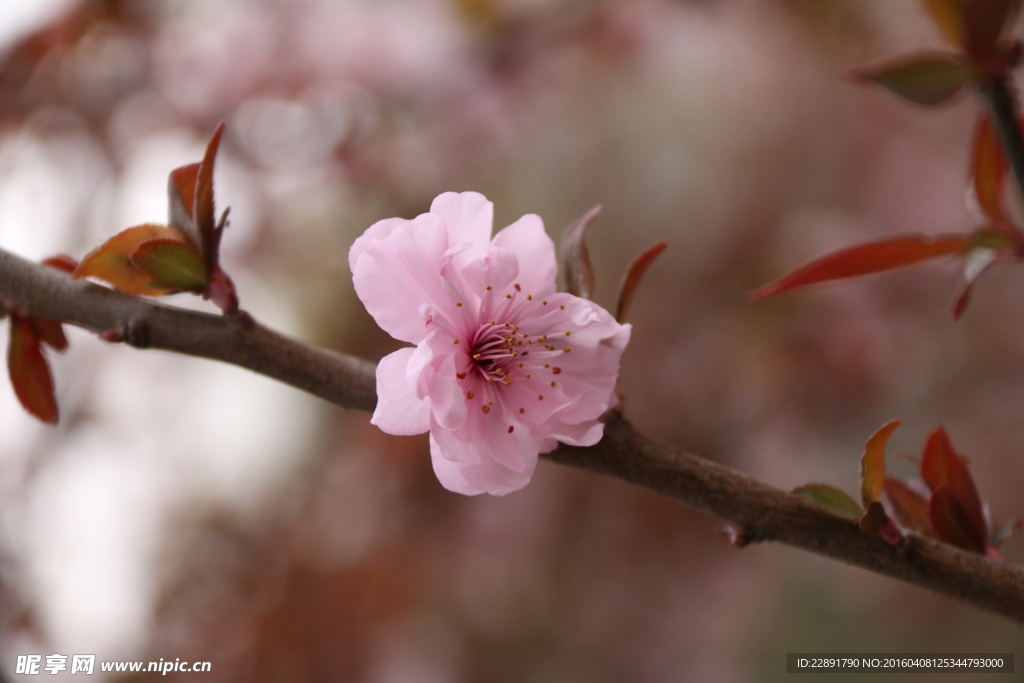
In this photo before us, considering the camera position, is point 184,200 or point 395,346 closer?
point 184,200

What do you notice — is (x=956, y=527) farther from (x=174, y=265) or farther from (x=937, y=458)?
(x=174, y=265)

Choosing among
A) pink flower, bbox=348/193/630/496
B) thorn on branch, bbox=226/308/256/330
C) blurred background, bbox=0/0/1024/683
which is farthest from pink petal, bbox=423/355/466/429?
blurred background, bbox=0/0/1024/683

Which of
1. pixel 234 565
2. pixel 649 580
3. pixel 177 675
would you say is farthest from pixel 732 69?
pixel 177 675

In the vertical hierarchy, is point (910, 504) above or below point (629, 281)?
below

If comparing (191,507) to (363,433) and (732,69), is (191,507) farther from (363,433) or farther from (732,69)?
(732,69)

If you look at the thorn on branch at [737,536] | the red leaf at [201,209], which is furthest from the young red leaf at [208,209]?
the thorn on branch at [737,536]

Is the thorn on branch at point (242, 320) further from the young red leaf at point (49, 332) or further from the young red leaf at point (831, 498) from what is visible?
the young red leaf at point (831, 498)

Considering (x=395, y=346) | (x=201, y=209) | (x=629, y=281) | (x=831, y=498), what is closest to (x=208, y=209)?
(x=201, y=209)
